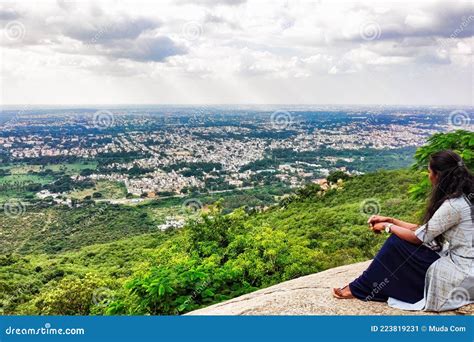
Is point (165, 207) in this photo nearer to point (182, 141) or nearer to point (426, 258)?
point (182, 141)

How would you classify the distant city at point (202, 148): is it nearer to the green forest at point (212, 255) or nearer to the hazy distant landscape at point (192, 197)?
the hazy distant landscape at point (192, 197)

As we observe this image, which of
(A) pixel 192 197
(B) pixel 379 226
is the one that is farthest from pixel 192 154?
(B) pixel 379 226

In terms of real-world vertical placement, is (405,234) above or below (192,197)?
above

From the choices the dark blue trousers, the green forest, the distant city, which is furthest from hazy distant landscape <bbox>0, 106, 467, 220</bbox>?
the dark blue trousers

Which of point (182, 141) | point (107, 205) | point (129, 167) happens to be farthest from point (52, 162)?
point (182, 141)

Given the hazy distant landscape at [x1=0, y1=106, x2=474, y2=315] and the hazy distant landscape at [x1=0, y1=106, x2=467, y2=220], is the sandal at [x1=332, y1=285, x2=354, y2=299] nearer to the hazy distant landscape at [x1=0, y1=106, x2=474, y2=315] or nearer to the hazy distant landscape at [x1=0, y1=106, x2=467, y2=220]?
the hazy distant landscape at [x1=0, y1=106, x2=474, y2=315]

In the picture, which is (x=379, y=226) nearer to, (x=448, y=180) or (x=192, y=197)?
(x=448, y=180)

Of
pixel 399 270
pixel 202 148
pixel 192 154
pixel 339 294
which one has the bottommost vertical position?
pixel 192 154
